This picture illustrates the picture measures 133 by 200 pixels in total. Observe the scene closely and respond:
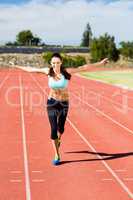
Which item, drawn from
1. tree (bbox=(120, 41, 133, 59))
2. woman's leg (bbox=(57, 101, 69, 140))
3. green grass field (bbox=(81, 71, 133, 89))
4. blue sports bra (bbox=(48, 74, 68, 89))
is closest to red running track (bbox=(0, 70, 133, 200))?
woman's leg (bbox=(57, 101, 69, 140))

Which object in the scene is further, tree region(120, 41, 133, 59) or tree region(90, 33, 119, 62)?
tree region(120, 41, 133, 59)

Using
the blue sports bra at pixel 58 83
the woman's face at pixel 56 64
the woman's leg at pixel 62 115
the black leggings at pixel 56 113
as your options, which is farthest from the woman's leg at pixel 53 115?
the woman's face at pixel 56 64

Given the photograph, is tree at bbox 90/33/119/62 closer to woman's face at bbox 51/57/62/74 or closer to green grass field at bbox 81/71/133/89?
green grass field at bbox 81/71/133/89

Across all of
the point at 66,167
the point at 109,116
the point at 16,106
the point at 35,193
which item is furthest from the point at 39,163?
the point at 16,106

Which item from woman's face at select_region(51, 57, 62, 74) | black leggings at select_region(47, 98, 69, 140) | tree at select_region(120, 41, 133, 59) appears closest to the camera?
woman's face at select_region(51, 57, 62, 74)

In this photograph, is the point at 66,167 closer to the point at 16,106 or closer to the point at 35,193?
the point at 35,193

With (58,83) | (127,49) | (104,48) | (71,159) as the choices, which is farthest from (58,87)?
(127,49)

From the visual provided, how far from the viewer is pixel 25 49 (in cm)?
18512

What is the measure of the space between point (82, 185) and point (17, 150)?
146 inches

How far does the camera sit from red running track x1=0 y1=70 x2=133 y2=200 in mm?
9242

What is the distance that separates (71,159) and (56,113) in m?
1.29

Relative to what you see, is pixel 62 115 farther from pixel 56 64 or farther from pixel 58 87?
pixel 56 64

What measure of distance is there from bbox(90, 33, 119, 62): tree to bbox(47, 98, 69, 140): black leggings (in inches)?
4762

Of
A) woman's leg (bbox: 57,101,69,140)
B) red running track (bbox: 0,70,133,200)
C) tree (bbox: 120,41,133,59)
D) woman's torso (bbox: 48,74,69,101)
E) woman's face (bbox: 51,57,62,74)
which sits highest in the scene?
woman's face (bbox: 51,57,62,74)
